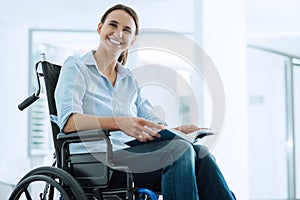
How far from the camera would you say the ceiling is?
4.88m

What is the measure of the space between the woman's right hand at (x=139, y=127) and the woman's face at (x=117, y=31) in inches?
16.0

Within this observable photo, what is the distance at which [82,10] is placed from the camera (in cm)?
504

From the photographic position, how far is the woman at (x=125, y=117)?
61.0 inches

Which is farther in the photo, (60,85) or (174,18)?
(174,18)

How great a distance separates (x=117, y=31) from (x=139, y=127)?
472mm

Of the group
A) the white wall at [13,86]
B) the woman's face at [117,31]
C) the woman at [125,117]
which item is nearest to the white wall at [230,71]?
the white wall at [13,86]

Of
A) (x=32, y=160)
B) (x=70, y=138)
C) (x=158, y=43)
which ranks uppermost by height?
(x=158, y=43)

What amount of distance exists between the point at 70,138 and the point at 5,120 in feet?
11.9

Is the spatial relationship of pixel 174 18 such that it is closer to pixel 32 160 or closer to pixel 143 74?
pixel 32 160

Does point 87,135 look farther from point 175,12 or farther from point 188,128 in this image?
point 175,12

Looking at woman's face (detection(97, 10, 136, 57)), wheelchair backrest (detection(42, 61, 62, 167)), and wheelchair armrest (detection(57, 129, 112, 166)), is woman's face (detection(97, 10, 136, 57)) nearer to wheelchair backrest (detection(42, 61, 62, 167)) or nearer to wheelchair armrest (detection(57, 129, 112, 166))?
wheelchair backrest (detection(42, 61, 62, 167))

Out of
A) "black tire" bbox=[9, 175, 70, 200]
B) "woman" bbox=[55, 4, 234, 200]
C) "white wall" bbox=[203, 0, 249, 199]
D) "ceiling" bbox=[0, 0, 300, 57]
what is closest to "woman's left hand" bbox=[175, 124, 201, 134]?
"woman" bbox=[55, 4, 234, 200]

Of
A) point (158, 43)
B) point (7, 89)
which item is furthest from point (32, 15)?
point (158, 43)

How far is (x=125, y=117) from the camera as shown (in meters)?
1.58
